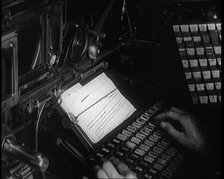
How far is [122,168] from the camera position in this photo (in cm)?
129

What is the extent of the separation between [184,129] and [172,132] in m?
0.08

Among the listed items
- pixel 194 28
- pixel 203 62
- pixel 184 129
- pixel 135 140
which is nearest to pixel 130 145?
pixel 135 140

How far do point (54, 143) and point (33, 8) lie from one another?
1.48 ft

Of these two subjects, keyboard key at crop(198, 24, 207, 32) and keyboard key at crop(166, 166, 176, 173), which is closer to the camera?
keyboard key at crop(166, 166, 176, 173)

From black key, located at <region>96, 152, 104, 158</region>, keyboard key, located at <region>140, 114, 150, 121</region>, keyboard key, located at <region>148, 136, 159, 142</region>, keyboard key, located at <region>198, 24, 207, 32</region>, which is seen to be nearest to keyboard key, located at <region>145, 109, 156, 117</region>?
keyboard key, located at <region>140, 114, 150, 121</region>

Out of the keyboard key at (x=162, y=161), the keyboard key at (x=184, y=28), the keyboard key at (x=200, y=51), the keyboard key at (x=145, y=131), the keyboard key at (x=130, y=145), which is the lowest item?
the keyboard key at (x=162, y=161)

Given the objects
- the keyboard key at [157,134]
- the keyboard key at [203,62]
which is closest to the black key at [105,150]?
the keyboard key at [157,134]

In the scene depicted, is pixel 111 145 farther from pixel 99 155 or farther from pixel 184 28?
pixel 184 28

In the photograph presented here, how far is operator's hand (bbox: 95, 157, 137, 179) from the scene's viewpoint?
1261mm

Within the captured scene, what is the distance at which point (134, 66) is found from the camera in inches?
76.2

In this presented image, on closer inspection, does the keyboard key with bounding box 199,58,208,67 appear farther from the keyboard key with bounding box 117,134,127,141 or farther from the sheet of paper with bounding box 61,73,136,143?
the keyboard key with bounding box 117,134,127,141

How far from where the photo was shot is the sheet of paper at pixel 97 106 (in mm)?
1479

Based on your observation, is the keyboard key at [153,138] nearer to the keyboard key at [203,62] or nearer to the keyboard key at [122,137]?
the keyboard key at [122,137]

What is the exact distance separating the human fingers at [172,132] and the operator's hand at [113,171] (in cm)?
29
